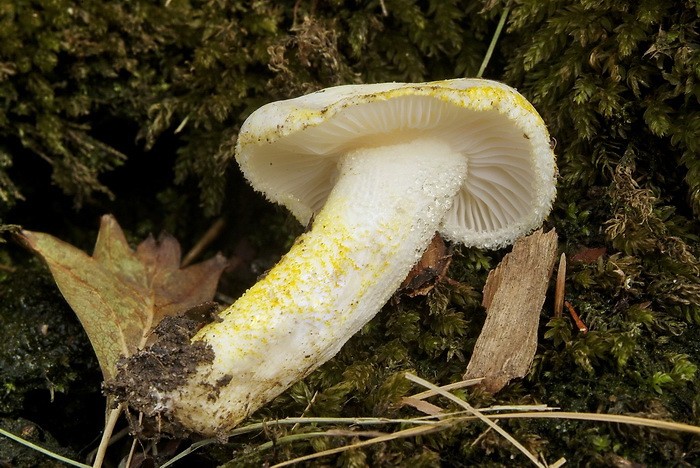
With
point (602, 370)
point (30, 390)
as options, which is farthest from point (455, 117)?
point (30, 390)

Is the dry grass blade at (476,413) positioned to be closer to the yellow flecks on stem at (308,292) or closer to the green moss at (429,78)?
the green moss at (429,78)

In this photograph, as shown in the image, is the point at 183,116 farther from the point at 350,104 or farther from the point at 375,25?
the point at 350,104

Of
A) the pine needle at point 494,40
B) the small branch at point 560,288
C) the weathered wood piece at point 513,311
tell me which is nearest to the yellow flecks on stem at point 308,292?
the weathered wood piece at point 513,311

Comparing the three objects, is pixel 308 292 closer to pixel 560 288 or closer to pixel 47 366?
pixel 560 288

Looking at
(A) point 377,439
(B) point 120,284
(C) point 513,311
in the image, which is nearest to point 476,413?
(A) point 377,439

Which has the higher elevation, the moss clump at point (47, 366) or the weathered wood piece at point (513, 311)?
the moss clump at point (47, 366)

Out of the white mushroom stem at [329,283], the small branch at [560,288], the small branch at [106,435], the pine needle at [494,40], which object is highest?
the pine needle at [494,40]

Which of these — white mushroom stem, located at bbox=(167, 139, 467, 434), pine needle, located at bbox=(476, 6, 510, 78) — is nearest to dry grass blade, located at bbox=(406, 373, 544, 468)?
white mushroom stem, located at bbox=(167, 139, 467, 434)
